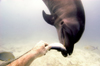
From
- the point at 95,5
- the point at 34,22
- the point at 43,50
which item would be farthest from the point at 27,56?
the point at 34,22

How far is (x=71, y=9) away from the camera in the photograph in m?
1.98

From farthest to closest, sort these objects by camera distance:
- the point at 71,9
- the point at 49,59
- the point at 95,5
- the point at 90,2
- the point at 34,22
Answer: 1. the point at 34,22
2. the point at 90,2
3. the point at 95,5
4. the point at 49,59
5. the point at 71,9

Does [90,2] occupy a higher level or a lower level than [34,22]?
higher

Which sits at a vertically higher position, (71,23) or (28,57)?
(71,23)

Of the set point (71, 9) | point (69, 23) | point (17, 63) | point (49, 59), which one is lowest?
point (49, 59)

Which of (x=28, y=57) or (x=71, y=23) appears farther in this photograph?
(x=71, y=23)

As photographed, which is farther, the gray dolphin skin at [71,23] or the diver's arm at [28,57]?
the gray dolphin skin at [71,23]

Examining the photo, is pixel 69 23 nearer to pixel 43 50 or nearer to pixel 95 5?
pixel 43 50

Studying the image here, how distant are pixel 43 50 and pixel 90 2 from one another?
103940mm

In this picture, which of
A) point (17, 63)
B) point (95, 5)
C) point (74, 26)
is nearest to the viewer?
point (17, 63)

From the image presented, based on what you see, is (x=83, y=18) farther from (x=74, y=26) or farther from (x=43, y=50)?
(x=43, y=50)

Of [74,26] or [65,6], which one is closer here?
[74,26]

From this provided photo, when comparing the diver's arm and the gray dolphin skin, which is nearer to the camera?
the diver's arm

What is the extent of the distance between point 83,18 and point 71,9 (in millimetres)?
338
